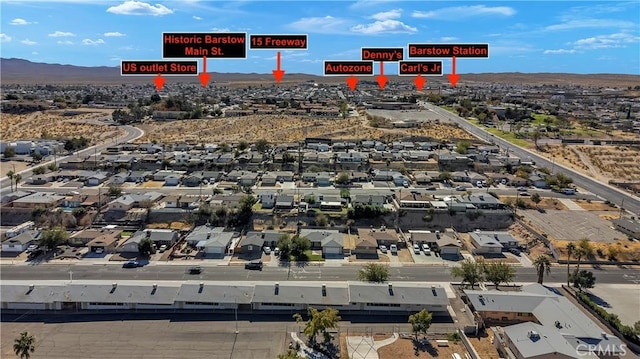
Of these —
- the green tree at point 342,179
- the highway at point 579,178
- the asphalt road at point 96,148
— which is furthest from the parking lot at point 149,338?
the highway at point 579,178

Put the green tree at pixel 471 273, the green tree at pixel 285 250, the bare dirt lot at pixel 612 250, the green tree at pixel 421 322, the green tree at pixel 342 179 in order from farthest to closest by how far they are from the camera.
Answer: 1. the green tree at pixel 342 179
2. the bare dirt lot at pixel 612 250
3. the green tree at pixel 285 250
4. the green tree at pixel 471 273
5. the green tree at pixel 421 322

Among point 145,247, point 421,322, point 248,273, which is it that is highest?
point 145,247

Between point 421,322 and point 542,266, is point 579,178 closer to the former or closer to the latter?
point 542,266

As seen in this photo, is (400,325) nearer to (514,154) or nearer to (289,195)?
(289,195)

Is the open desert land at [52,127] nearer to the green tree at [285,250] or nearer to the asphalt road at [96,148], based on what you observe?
the asphalt road at [96,148]

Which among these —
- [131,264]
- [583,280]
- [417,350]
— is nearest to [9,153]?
[131,264]

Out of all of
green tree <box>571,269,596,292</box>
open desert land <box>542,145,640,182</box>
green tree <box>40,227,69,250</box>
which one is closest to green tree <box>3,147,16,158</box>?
green tree <box>40,227,69,250</box>

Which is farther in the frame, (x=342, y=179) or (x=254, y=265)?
(x=342, y=179)

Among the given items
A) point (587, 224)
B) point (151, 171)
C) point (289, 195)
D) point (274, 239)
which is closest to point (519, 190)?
point (587, 224)
